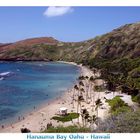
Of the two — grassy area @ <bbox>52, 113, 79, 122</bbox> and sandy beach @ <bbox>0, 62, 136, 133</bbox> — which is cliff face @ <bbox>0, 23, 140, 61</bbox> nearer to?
sandy beach @ <bbox>0, 62, 136, 133</bbox>

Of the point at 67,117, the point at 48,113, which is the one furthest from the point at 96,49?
the point at 67,117

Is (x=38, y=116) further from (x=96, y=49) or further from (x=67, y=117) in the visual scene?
(x=96, y=49)

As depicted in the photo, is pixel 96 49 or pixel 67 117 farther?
pixel 96 49

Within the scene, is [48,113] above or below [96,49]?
below

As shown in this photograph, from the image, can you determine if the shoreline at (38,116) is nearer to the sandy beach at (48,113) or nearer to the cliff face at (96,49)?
the sandy beach at (48,113)

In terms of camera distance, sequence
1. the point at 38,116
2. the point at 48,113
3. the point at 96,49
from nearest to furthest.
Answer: the point at 38,116 → the point at 48,113 → the point at 96,49

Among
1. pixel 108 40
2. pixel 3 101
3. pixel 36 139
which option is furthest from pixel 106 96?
pixel 108 40

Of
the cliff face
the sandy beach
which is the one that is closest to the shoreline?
the sandy beach

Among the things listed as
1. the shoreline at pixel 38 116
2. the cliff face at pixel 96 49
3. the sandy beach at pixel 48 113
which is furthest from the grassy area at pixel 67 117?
the cliff face at pixel 96 49
